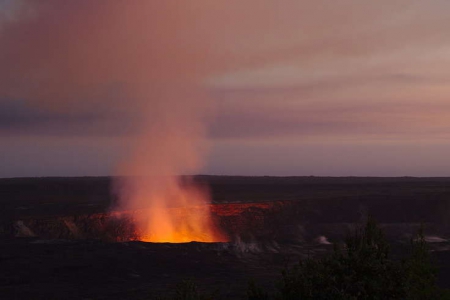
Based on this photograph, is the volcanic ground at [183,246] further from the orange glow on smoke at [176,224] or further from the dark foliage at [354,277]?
the dark foliage at [354,277]

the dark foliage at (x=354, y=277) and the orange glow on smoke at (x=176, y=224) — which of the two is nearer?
the dark foliage at (x=354, y=277)

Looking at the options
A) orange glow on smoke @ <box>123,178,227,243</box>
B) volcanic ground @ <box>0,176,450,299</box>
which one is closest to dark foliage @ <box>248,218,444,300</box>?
volcanic ground @ <box>0,176,450,299</box>

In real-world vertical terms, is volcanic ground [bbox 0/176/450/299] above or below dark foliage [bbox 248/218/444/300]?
below

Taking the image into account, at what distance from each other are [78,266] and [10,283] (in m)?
5.47

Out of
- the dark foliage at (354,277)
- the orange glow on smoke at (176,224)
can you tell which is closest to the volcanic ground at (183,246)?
the orange glow on smoke at (176,224)

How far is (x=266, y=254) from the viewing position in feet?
149

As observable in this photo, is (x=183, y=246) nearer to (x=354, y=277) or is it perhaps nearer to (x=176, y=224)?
(x=176, y=224)

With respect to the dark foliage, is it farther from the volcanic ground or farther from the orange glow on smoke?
the orange glow on smoke

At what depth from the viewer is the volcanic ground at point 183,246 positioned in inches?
1292

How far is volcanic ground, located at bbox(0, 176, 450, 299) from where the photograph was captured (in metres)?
32.8

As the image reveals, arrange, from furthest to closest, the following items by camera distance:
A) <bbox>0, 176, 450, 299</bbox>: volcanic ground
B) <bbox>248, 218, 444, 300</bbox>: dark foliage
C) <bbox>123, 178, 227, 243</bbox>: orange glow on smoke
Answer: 1. <bbox>123, 178, 227, 243</bbox>: orange glow on smoke
2. <bbox>0, 176, 450, 299</bbox>: volcanic ground
3. <bbox>248, 218, 444, 300</bbox>: dark foliage

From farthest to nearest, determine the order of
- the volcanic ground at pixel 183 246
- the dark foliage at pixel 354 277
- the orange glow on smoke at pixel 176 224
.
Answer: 1. the orange glow on smoke at pixel 176 224
2. the volcanic ground at pixel 183 246
3. the dark foliage at pixel 354 277

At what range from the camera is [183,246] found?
44.8 m

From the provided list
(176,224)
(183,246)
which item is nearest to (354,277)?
(183,246)
